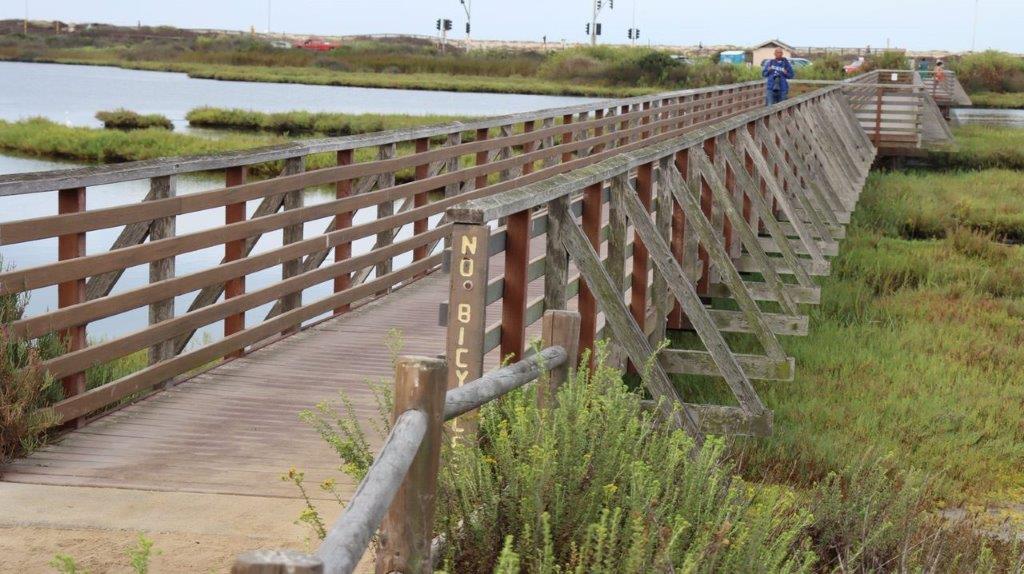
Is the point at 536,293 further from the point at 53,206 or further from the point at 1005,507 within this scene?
the point at 53,206

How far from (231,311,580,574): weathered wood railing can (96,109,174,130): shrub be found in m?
39.3

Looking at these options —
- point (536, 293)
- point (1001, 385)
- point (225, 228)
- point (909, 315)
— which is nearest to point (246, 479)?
point (225, 228)

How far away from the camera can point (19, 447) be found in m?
6.07

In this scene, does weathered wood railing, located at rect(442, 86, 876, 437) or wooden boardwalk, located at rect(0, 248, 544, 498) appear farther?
wooden boardwalk, located at rect(0, 248, 544, 498)

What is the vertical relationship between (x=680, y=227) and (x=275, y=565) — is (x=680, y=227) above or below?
below

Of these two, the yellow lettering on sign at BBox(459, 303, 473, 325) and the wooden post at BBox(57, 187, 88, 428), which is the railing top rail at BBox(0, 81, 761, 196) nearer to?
the wooden post at BBox(57, 187, 88, 428)

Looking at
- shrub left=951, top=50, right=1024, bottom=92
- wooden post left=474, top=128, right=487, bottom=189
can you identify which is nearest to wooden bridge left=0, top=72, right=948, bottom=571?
wooden post left=474, top=128, right=487, bottom=189

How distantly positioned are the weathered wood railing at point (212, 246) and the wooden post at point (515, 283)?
201cm

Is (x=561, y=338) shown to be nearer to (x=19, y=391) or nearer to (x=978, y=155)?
(x=19, y=391)

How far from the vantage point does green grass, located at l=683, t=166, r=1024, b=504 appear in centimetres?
879

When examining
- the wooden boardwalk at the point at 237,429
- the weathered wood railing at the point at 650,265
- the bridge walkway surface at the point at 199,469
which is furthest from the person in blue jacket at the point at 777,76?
the bridge walkway surface at the point at 199,469

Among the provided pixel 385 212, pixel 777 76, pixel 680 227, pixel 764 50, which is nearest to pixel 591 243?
pixel 680 227

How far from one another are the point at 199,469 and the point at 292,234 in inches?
153

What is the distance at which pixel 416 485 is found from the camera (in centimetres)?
372
